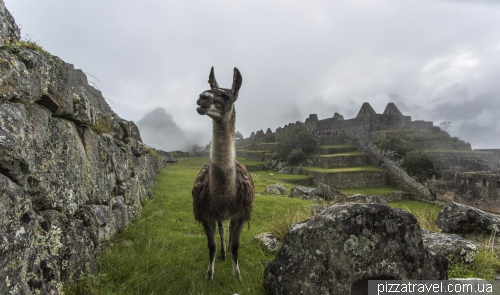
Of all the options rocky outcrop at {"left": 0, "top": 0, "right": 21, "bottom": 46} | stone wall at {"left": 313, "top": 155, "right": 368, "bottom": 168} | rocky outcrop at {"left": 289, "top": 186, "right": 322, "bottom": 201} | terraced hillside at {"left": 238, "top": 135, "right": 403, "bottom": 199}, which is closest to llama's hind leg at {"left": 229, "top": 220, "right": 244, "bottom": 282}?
rocky outcrop at {"left": 0, "top": 0, "right": 21, "bottom": 46}

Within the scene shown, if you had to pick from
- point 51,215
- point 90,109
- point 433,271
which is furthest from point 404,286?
point 90,109

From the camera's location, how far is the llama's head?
3.02 metres

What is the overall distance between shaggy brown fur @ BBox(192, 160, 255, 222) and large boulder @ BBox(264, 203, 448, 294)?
1.47 m

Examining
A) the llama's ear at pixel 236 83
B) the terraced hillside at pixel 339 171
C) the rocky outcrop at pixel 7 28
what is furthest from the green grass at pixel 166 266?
the terraced hillside at pixel 339 171

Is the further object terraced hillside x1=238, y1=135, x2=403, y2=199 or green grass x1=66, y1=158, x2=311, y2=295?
terraced hillside x1=238, y1=135, x2=403, y2=199

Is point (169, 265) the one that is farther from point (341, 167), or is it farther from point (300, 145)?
point (300, 145)

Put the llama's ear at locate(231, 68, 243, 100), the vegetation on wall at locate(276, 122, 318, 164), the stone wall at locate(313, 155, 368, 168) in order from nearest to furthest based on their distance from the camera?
1. the llama's ear at locate(231, 68, 243, 100)
2. the stone wall at locate(313, 155, 368, 168)
3. the vegetation on wall at locate(276, 122, 318, 164)

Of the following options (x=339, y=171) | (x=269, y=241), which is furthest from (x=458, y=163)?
(x=269, y=241)

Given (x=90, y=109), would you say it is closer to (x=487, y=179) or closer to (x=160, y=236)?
(x=160, y=236)

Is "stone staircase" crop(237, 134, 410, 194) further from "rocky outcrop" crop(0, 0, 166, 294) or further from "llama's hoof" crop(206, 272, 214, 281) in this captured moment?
"rocky outcrop" crop(0, 0, 166, 294)

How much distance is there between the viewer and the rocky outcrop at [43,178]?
2.14m

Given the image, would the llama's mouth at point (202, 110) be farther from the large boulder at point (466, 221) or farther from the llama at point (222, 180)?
the large boulder at point (466, 221)

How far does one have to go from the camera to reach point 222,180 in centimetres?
389

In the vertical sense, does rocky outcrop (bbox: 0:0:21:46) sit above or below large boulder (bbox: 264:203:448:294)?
above
